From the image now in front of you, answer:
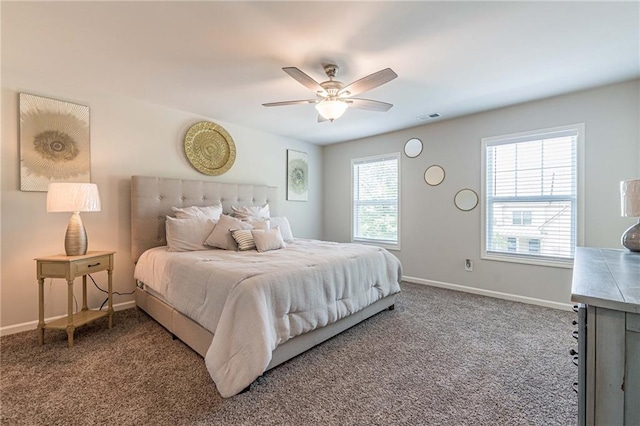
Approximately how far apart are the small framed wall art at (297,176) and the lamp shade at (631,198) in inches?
158

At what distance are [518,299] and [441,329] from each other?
1478 millimetres

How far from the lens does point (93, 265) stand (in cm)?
251

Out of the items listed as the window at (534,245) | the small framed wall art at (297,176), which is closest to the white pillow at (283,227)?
the small framed wall art at (297,176)

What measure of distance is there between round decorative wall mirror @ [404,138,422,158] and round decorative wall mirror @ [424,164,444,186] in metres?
0.33

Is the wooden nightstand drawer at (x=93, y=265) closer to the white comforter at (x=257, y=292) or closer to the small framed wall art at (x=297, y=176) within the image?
the white comforter at (x=257, y=292)

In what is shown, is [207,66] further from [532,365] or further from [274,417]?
[532,365]

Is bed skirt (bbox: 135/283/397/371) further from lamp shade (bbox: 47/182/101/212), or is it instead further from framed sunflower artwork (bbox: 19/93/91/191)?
framed sunflower artwork (bbox: 19/93/91/191)

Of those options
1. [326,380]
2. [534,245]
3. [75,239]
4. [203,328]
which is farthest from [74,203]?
[534,245]

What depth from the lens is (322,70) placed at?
95.8 inches

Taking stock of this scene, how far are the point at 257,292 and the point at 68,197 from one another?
1.94 meters

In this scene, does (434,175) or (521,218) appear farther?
(434,175)

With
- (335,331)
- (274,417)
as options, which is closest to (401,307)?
(335,331)

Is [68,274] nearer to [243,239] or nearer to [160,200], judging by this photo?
[160,200]

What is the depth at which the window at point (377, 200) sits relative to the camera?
181 inches
